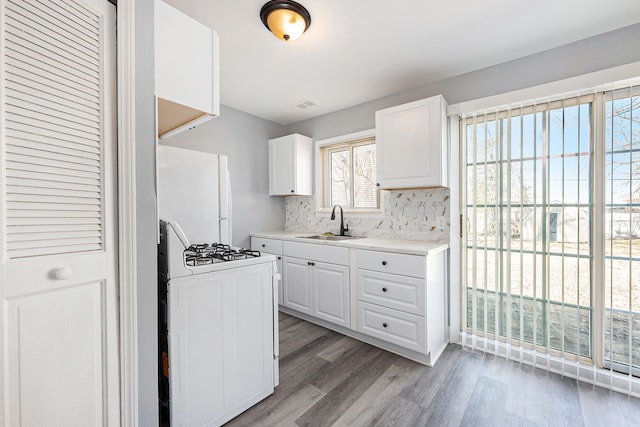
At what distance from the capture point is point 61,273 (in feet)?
2.88

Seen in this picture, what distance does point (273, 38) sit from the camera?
1.93 m

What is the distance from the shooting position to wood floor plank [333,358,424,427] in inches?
61.0

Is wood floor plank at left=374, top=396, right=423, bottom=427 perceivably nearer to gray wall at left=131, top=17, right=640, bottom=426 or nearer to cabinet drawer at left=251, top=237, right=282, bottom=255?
gray wall at left=131, top=17, right=640, bottom=426

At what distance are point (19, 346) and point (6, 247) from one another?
11.8 inches

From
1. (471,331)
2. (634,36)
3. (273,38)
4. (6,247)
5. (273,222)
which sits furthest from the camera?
(273,222)

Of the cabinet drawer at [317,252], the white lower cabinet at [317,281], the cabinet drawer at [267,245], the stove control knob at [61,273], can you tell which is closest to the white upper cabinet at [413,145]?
the cabinet drawer at [317,252]

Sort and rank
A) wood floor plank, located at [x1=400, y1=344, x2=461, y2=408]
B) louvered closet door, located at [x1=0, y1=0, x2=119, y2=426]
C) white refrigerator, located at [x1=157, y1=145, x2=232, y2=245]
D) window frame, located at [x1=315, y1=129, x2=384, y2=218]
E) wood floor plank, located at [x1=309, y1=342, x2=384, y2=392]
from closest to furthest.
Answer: louvered closet door, located at [x1=0, y1=0, x2=119, y2=426], wood floor plank, located at [x1=400, y1=344, x2=461, y2=408], wood floor plank, located at [x1=309, y1=342, x2=384, y2=392], white refrigerator, located at [x1=157, y1=145, x2=232, y2=245], window frame, located at [x1=315, y1=129, x2=384, y2=218]

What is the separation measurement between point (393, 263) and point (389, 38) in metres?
1.69

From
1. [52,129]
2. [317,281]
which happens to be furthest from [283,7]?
[317,281]

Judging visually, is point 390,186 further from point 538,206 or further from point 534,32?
point 534,32

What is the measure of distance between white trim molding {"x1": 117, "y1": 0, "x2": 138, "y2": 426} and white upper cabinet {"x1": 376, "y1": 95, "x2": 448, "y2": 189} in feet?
6.73

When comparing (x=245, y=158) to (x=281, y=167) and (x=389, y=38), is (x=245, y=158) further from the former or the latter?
(x=389, y=38)

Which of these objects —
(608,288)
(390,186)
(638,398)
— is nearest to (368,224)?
(390,186)

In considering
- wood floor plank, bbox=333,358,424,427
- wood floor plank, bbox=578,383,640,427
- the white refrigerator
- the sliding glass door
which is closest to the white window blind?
the white refrigerator
